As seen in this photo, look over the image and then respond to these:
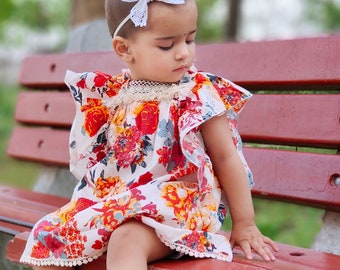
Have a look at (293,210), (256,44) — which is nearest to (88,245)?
(256,44)

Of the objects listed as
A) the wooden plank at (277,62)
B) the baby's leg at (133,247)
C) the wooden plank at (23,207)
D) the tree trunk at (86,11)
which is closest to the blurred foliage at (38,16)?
the tree trunk at (86,11)

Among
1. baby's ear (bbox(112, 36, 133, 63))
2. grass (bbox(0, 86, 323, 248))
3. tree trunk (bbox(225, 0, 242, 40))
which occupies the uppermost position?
baby's ear (bbox(112, 36, 133, 63))

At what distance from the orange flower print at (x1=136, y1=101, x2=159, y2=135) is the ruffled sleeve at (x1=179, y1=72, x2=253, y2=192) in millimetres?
93

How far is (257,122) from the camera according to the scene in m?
2.88

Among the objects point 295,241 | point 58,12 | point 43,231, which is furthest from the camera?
point 58,12

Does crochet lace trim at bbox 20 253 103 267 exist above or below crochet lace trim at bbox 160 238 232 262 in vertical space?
below

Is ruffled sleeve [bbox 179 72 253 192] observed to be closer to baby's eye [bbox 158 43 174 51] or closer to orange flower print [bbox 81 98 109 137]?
baby's eye [bbox 158 43 174 51]

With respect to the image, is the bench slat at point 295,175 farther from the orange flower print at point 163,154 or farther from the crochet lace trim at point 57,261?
the crochet lace trim at point 57,261

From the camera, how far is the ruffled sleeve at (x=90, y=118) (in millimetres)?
2549

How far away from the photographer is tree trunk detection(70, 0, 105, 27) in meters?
5.84

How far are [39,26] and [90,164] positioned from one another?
2719cm

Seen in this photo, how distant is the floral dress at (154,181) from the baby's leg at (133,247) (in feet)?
0.09

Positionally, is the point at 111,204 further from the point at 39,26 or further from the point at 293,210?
the point at 39,26

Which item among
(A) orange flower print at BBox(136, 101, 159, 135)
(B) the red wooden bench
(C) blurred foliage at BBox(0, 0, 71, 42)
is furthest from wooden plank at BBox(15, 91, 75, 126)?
(C) blurred foliage at BBox(0, 0, 71, 42)
